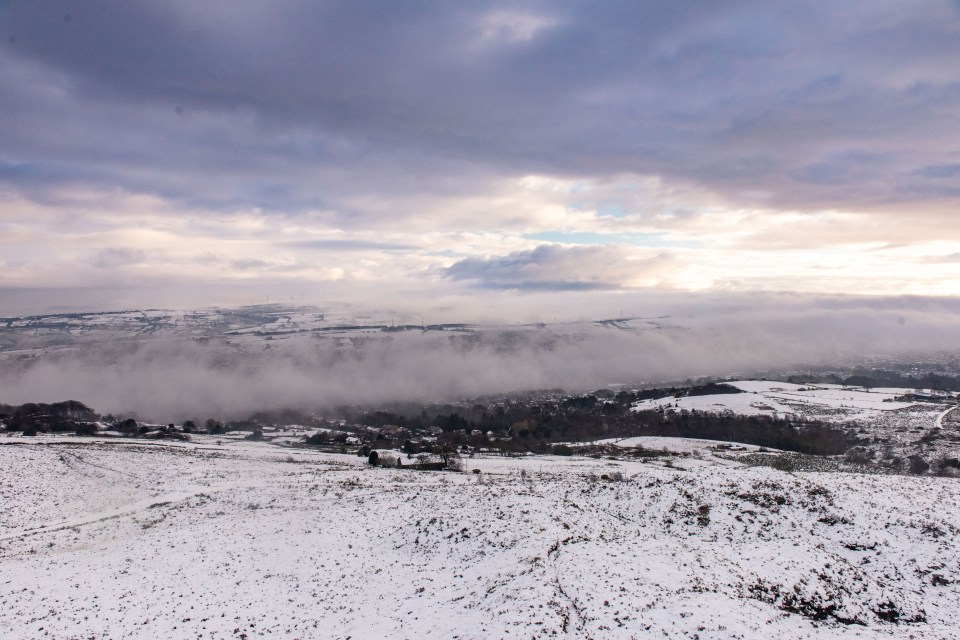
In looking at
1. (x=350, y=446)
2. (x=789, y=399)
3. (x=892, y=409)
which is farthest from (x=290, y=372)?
(x=892, y=409)

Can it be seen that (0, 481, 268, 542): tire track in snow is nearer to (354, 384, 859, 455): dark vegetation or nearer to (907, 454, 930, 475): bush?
(354, 384, 859, 455): dark vegetation

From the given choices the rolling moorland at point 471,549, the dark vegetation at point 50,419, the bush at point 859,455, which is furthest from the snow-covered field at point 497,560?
the dark vegetation at point 50,419

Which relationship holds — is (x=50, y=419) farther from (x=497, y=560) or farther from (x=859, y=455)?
(x=859, y=455)

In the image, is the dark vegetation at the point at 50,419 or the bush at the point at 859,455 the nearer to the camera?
the bush at the point at 859,455

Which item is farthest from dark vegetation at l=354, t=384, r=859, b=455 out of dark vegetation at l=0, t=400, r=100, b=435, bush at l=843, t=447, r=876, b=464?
dark vegetation at l=0, t=400, r=100, b=435

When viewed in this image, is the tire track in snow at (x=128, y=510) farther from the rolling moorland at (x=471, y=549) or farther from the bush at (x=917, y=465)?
the bush at (x=917, y=465)

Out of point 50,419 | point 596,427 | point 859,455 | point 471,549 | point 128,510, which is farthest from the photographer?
point 596,427

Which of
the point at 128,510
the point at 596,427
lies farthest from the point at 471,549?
the point at 596,427

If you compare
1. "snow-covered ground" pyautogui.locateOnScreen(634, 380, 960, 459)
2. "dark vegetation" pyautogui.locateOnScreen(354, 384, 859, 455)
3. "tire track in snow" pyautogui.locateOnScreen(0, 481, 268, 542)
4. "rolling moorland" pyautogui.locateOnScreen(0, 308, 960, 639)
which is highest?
"rolling moorland" pyautogui.locateOnScreen(0, 308, 960, 639)

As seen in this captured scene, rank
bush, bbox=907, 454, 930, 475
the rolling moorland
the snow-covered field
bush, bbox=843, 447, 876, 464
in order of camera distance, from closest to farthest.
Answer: the snow-covered field, the rolling moorland, bush, bbox=907, 454, 930, 475, bush, bbox=843, 447, 876, 464
